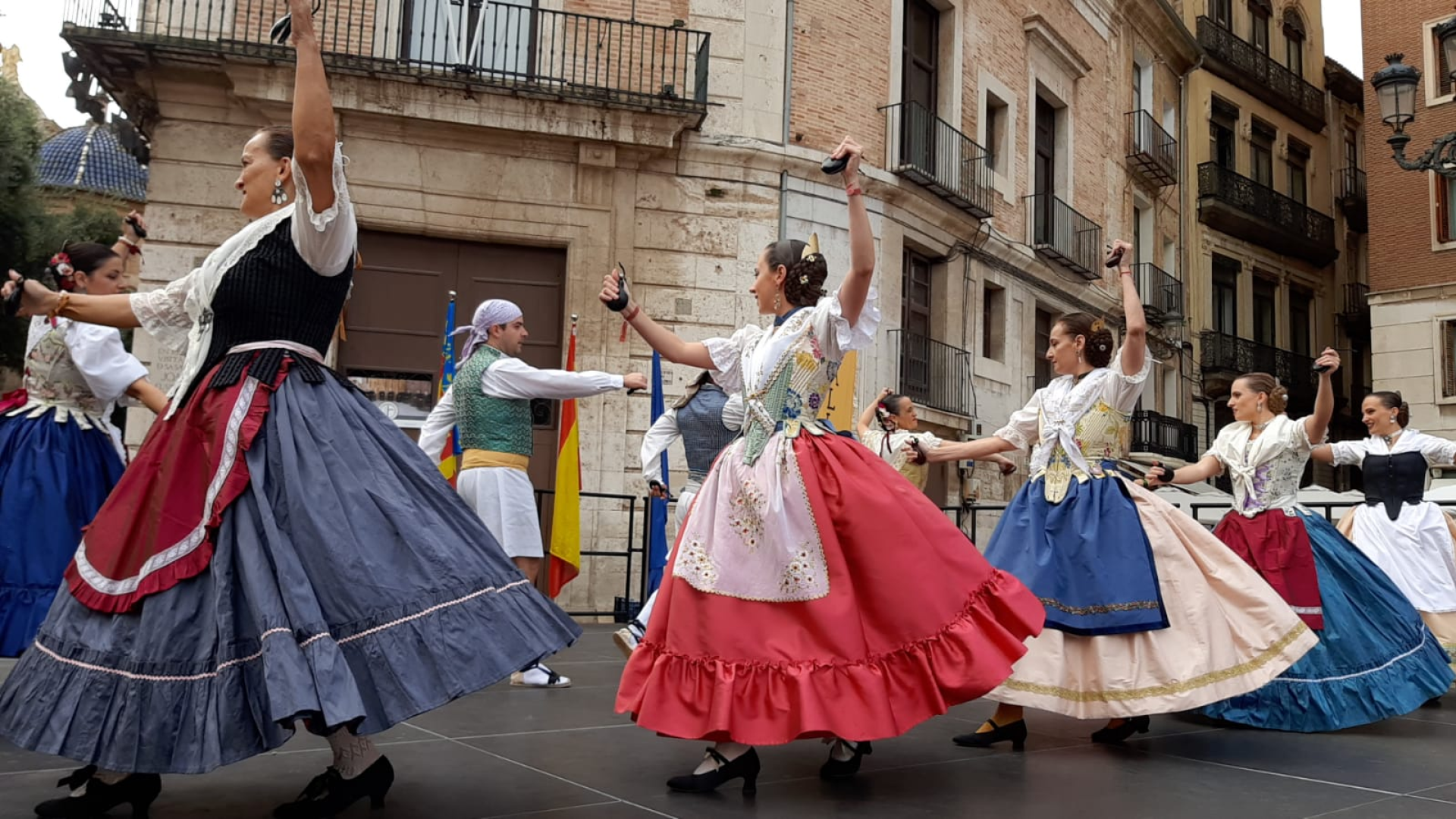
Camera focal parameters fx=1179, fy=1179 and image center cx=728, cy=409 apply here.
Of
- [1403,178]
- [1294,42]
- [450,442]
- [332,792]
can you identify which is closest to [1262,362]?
[1403,178]

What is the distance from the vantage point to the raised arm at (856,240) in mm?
3674

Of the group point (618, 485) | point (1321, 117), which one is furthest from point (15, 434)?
point (1321, 117)

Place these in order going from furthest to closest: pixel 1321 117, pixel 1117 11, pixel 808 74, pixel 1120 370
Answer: pixel 1321 117 < pixel 1117 11 < pixel 808 74 < pixel 1120 370

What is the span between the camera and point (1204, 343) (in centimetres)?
2491

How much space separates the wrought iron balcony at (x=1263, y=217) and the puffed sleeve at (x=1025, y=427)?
21918 mm

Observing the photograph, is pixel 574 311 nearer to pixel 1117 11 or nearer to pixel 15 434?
pixel 15 434

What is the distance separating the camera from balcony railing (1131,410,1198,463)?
21.9m

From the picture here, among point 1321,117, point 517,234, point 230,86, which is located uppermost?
point 1321,117

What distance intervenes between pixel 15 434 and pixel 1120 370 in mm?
4593

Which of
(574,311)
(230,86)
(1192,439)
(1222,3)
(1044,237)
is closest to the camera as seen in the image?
(230,86)

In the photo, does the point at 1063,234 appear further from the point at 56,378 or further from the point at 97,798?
the point at 97,798

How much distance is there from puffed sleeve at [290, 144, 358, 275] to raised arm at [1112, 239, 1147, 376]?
2917 millimetres

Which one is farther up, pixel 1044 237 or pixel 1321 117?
pixel 1321 117

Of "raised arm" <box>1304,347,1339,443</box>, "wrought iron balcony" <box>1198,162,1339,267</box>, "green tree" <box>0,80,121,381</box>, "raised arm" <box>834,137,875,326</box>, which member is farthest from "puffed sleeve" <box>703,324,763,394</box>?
"wrought iron balcony" <box>1198,162,1339,267</box>
